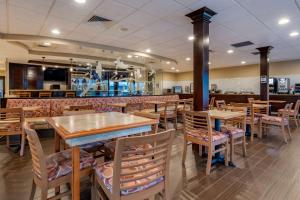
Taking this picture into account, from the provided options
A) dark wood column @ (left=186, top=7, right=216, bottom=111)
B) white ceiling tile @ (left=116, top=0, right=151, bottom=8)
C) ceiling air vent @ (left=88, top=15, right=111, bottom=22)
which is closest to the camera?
white ceiling tile @ (left=116, top=0, right=151, bottom=8)

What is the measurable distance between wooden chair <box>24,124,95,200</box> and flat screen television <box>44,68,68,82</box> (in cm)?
981

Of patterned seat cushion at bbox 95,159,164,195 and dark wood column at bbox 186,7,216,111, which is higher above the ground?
dark wood column at bbox 186,7,216,111

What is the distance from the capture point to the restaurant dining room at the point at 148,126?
4.59ft

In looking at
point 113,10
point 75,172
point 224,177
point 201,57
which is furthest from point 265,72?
point 75,172

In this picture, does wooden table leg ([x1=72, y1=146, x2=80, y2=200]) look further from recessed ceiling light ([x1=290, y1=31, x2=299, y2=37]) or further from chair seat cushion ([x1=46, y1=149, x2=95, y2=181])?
recessed ceiling light ([x1=290, y1=31, x2=299, y2=37])

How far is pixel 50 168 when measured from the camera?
4.95 ft

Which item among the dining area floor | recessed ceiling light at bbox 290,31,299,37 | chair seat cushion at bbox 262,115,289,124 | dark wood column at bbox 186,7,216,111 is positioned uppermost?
recessed ceiling light at bbox 290,31,299,37

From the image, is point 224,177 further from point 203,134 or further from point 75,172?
point 75,172

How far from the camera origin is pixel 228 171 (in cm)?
255

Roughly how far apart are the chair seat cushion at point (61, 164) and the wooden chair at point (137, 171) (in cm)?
17

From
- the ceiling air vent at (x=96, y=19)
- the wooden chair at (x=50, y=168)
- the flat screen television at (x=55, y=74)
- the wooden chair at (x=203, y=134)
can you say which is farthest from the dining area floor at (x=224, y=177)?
the flat screen television at (x=55, y=74)

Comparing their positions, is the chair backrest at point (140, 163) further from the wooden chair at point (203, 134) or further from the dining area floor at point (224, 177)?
the wooden chair at point (203, 134)

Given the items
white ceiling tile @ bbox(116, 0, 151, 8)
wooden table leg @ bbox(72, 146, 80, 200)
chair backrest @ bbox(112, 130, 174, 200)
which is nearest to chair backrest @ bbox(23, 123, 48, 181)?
wooden table leg @ bbox(72, 146, 80, 200)

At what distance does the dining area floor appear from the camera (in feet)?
6.50
